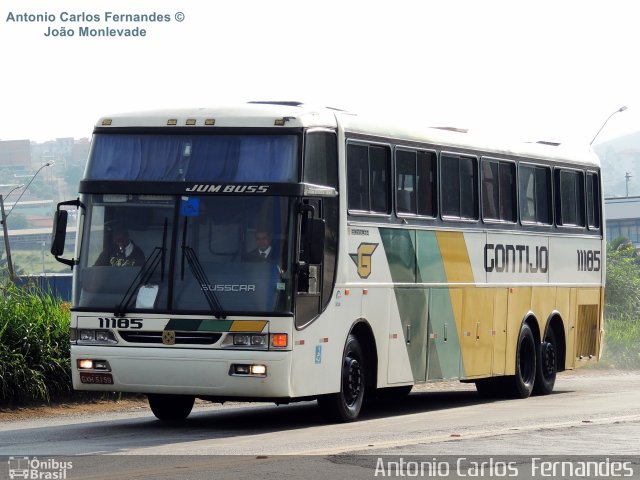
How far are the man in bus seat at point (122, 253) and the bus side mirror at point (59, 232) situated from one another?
504mm

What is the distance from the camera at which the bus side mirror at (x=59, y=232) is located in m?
15.5

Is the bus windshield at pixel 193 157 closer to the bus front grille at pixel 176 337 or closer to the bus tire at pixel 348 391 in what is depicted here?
the bus front grille at pixel 176 337

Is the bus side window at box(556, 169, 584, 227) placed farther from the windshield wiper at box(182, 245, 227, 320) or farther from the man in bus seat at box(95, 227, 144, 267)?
the man in bus seat at box(95, 227, 144, 267)

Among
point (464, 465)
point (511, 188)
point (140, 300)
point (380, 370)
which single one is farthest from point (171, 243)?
point (511, 188)

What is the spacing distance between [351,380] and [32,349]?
4.92 metres

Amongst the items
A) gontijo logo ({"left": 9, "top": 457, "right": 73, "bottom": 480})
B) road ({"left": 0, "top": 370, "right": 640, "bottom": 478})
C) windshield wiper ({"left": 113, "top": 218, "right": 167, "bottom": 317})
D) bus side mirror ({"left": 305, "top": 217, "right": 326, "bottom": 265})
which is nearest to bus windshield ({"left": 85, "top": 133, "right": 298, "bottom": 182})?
bus side mirror ({"left": 305, "top": 217, "right": 326, "bottom": 265})

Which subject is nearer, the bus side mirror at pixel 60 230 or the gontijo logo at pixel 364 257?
the bus side mirror at pixel 60 230

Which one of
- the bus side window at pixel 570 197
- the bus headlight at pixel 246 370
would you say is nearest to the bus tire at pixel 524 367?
the bus side window at pixel 570 197

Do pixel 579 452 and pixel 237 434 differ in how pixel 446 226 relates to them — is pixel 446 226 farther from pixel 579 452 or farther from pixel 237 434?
pixel 579 452

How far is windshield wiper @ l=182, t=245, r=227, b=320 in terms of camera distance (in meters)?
15.0

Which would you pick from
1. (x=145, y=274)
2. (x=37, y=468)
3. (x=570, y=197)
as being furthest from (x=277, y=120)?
(x=570, y=197)

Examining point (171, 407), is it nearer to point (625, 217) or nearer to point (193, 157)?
point (193, 157)

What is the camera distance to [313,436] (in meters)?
14.7

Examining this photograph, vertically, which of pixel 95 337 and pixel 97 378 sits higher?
pixel 95 337
